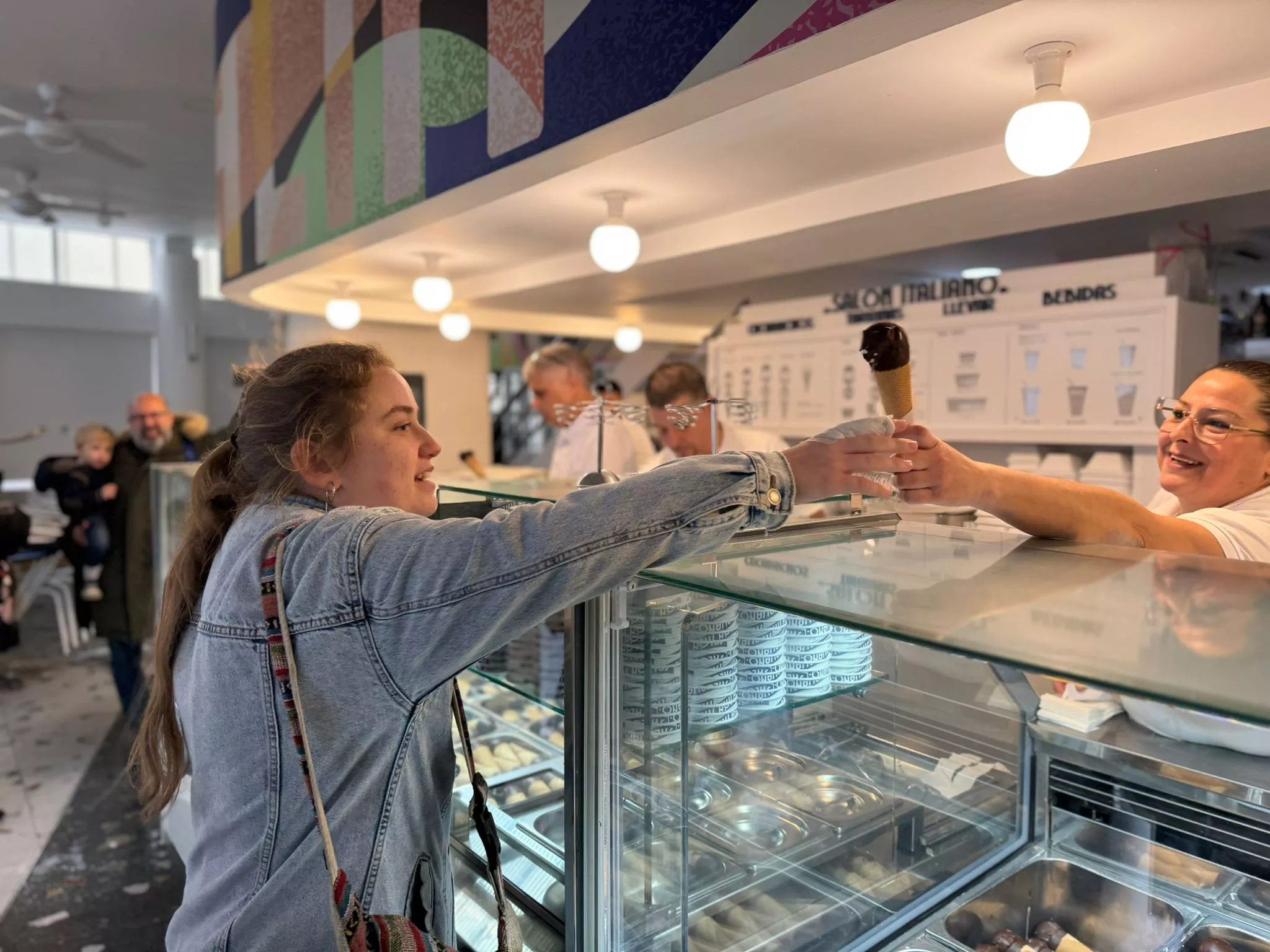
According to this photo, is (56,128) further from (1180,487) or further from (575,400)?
(1180,487)

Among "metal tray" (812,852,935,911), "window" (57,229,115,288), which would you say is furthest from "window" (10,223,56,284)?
"metal tray" (812,852,935,911)

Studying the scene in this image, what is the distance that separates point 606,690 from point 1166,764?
2.95 feet

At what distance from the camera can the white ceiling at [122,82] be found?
4.98 m

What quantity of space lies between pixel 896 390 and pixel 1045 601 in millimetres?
366

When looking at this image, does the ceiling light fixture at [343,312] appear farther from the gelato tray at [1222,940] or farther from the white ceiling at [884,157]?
the gelato tray at [1222,940]

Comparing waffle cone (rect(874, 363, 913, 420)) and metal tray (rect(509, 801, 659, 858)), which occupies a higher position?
waffle cone (rect(874, 363, 913, 420))

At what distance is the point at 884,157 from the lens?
2.58m

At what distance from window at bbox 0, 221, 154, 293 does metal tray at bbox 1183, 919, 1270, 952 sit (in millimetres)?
14352

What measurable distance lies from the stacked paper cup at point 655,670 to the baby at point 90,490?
4.49 meters

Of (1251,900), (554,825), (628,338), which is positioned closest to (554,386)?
(628,338)

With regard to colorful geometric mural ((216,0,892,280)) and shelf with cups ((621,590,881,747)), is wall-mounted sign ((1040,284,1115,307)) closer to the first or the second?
colorful geometric mural ((216,0,892,280))

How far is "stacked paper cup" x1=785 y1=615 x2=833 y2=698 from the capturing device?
4.62 ft

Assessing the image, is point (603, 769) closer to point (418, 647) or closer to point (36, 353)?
point (418, 647)

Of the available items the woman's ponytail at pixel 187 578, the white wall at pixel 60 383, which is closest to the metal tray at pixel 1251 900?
the woman's ponytail at pixel 187 578
